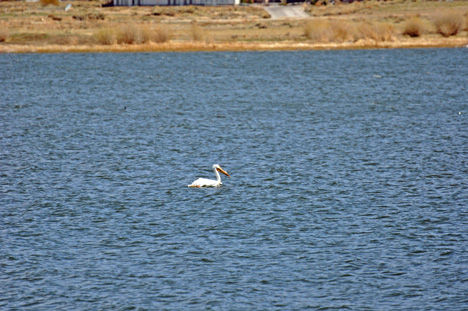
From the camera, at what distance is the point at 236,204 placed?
81.3 feet

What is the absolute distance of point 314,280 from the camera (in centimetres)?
1752

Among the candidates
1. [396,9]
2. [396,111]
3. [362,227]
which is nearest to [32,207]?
[362,227]

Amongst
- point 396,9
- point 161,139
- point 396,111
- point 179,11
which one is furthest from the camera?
point 179,11

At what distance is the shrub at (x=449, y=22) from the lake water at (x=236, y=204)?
1793 inches

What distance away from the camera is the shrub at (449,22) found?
96.3 metres

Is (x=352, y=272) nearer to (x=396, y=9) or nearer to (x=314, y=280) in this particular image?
(x=314, y=280)

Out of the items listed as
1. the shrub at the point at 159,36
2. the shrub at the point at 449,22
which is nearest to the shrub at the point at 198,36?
the shrub at the point at 159,36

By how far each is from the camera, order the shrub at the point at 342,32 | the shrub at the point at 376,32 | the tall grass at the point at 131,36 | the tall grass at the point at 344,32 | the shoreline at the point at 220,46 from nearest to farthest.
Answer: the shoreline at the point at 220,46
the tall grass at the point at 131,36
the shrub at the point at 376,32
the tall grass at the point at 344,32
the shrub at the point at 342,32

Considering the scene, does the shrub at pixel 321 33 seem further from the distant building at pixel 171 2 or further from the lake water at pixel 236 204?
the distant building at pixel 171 2

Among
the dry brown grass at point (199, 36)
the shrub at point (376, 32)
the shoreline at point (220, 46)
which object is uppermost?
the shrub at point (376, 32)

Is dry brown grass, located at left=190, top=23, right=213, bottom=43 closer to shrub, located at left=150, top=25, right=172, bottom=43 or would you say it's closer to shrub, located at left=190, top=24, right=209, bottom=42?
A: shrub, located at left=190, top=24, right=209, bottom=42

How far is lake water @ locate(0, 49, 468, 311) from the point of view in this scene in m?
17.1

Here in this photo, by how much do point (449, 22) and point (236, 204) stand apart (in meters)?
Answer: 80.8

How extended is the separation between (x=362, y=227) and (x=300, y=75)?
55.0 m
